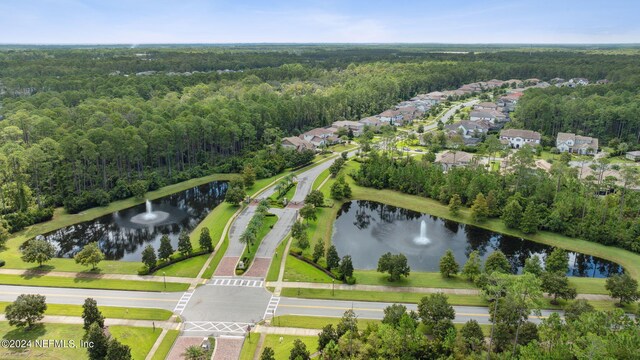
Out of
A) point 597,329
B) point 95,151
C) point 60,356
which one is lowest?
point 60,356

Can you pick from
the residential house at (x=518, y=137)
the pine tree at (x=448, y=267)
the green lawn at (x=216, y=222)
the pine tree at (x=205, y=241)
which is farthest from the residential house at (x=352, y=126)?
the pine tree at (x=448, y=267)

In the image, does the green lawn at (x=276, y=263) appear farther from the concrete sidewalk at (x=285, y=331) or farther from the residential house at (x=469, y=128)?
the residential house at (x=469, y=128)

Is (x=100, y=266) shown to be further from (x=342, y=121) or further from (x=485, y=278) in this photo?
(x=342, y=121)

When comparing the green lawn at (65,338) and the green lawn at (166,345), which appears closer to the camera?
the green lawn at (65,338)

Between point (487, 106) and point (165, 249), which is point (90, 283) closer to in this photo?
point (165, 249)

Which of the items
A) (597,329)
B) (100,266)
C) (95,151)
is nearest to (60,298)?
(100,266)

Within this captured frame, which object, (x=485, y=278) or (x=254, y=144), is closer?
(x=485, y=278)
